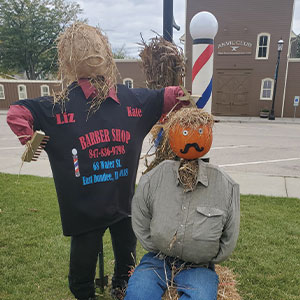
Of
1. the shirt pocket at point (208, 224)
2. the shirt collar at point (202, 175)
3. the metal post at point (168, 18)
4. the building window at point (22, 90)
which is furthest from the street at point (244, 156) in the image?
the building window at point (22, 90)

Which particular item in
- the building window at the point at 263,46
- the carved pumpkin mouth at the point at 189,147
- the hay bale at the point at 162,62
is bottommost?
the carved pumpkin mouth at the point at 189,147

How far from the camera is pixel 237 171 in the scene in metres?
6.59

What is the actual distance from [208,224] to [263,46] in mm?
20047

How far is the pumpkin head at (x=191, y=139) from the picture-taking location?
178cm

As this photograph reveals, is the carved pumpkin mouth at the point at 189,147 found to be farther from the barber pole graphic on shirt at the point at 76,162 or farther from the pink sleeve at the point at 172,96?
the barber pole graphic on shirt at the point at 76,162

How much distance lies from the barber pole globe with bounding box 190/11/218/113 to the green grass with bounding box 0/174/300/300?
1863 millimetres

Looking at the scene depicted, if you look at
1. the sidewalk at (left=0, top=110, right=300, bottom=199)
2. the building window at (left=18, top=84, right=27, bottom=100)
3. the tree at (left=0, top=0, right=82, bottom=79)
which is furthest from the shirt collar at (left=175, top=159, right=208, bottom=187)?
the tree at (left=0, top=0, right=82, bottom=79)

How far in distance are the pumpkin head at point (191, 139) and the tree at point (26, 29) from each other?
30421mm

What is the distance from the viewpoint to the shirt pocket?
176 centimetres

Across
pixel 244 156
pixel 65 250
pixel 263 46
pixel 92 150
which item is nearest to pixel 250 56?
pixel 263 46

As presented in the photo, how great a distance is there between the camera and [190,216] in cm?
179

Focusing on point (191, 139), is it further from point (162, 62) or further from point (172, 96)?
point (162, 62)

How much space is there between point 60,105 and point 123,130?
429 mm

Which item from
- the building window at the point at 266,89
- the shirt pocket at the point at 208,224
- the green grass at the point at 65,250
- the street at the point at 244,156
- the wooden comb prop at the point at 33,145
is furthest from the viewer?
the building window at the point at 266,89
